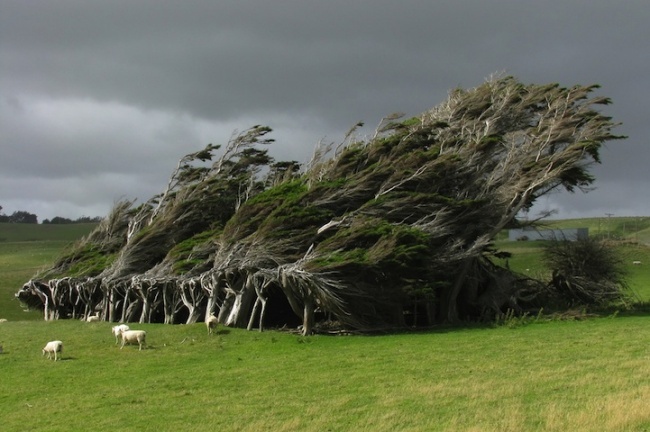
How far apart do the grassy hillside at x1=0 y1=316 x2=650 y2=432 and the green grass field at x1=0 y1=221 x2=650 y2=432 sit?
40 millimetres

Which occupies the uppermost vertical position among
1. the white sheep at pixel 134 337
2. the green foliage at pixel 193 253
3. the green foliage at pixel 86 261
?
the green foliage at pixel 193 253

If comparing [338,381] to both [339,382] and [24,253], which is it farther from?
[24,253]

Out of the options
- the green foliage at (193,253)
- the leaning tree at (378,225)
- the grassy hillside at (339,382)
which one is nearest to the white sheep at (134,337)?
the grassy hillside at (339,382)

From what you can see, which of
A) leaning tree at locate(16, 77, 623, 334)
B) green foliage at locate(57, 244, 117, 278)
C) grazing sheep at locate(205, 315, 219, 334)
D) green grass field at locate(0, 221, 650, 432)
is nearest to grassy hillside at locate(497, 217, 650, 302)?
leaning tree at locate(16, 77, 623, 334)

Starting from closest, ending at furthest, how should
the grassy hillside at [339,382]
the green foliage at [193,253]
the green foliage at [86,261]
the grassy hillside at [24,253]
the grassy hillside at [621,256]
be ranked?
the grassy hillside at [339,382] → the green foliage at [193,253] → the green foliage at [86,261] → the grassy hillside at [621,256] → the grassy hillside at [24,253]

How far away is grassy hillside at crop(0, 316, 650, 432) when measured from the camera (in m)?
12.9

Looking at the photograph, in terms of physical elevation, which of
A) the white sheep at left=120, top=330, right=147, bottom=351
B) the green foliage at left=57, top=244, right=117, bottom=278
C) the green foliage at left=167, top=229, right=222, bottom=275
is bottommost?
the white sheep at left=120, top=330, right=147, bottom=351

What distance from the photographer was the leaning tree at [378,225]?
28.6 meters

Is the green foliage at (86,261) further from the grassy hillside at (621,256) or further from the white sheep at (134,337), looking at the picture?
the grassy hillside at (621,256)

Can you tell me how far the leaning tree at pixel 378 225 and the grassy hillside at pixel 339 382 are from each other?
2.95 metres

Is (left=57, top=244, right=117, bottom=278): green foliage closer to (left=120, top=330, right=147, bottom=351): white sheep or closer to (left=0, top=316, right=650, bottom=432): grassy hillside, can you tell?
(left=0, top=316, right=650, bottom=432): grassy hillside

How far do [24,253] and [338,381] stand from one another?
76.9m

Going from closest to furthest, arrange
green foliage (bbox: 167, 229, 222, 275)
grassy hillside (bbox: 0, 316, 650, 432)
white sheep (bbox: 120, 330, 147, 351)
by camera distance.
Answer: grassy hillside (bbox: 0, 316, 650, 432)
white sheep (bbox: 120, 330, 147, 351)
green foliage (bbox: 167, 229, 222, 275)

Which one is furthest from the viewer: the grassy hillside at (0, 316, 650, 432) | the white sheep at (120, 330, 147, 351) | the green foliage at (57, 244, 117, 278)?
the green foliage at (57, 244, 117, 278)
